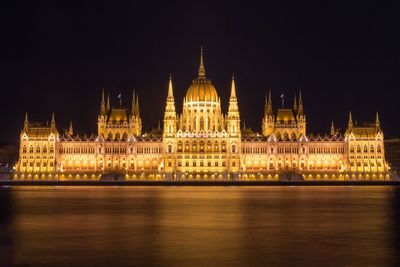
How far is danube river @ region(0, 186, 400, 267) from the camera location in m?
34.0

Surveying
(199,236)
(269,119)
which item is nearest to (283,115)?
(269,119)

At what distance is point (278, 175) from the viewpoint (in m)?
166

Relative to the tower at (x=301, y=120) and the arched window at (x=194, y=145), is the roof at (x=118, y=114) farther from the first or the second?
the tower at (x=301, y=120)

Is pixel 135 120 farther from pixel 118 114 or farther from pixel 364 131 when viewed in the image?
pixel 364 131

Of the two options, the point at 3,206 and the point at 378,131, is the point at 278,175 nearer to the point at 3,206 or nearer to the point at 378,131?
the point at 378,131

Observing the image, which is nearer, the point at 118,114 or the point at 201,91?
the point at 201,91

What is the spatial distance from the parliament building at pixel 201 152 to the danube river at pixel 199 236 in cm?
10001

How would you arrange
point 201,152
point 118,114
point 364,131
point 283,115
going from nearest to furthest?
point 201,152, point 364,131, point 118,114, point 283,115

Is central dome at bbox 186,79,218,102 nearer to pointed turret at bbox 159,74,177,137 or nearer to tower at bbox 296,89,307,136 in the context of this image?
pointed turret at bbox 159,74,177,137

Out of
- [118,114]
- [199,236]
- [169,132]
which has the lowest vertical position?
[199,236]

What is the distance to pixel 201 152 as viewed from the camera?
166750mm

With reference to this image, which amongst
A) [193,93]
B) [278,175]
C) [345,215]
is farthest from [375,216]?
[193,93]

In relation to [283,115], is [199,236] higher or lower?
lower

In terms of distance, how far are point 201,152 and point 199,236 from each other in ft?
408
